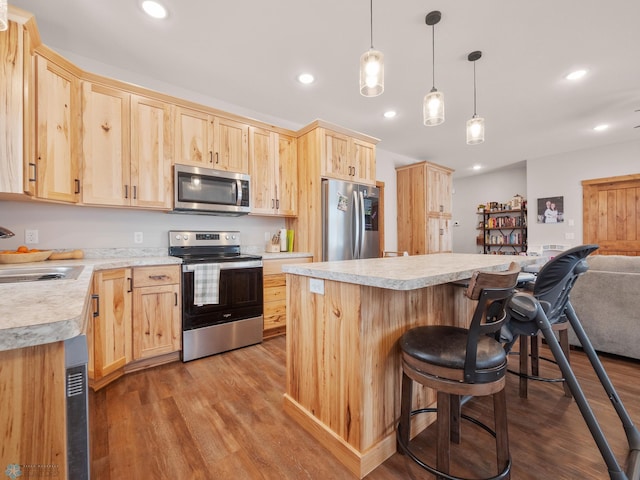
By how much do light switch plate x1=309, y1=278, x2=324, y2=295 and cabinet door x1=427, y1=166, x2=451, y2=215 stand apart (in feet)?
13.9

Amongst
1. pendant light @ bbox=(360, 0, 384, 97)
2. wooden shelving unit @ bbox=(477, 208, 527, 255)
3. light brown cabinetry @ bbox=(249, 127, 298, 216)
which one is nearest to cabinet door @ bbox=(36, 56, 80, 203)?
light brown cabinetry @ bbox=(249, 127, 298, 216)

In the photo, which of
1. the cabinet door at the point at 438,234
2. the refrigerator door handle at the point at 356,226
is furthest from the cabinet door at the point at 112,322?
the cabinet door at the point at 438,234

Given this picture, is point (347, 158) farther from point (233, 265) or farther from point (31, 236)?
point (31, 236)

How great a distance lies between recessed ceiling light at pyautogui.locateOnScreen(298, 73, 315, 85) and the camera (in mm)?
2898

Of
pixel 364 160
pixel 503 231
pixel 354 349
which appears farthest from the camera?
pixel 503 231

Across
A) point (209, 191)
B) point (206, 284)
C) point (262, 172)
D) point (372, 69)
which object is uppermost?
point (372, 69)

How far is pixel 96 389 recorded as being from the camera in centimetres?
199

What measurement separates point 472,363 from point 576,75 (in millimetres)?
3557

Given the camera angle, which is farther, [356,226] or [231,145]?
[356,226]

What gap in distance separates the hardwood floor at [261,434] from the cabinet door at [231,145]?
6.81 ft

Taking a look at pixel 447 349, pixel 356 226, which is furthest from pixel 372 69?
pixel 356 226

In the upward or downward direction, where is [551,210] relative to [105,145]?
downward

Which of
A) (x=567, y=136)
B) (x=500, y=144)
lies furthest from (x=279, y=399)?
(x=567, y=136)

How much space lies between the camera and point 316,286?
149 centimetres
